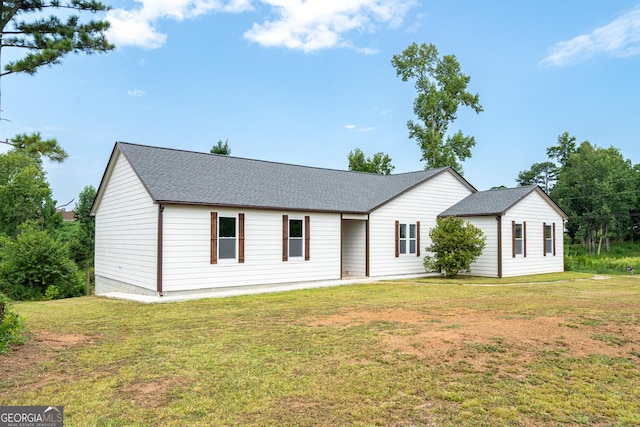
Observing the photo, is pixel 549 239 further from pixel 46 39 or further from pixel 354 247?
pixel 46 39

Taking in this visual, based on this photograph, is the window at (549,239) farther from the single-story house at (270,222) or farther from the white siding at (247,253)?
the white siding at (247,253)

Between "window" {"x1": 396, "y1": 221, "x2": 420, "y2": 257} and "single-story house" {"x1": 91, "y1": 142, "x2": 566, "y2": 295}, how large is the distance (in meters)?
0.05

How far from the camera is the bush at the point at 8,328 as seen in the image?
21.9 ft

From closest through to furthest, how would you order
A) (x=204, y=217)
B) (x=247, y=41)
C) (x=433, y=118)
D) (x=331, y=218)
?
(x=204, y=217), (x=331, y=218), (x=247, y=41), (x=433, y=118)

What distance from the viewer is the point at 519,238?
20.1 metres

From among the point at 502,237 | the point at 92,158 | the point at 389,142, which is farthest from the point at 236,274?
the point at 389,142

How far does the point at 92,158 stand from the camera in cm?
2717

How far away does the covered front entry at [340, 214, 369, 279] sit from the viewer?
60.3ft

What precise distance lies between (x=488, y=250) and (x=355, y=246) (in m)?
6.03

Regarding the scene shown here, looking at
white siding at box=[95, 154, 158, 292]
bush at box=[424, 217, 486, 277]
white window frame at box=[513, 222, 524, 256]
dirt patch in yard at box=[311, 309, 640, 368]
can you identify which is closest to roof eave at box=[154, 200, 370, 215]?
white siding at box=[95, 154, 158, 292]

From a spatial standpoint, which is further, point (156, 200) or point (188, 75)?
point (188, 75)

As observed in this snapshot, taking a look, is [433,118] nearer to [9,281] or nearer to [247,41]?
[247,41]

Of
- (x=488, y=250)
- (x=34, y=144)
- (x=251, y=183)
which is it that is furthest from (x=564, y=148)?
(x=34, y=144)

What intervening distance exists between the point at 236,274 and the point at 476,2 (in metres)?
15.2
